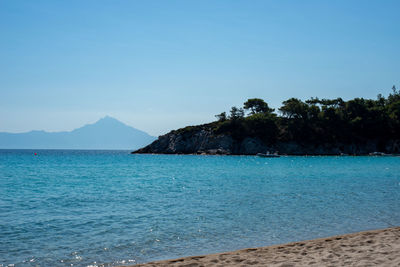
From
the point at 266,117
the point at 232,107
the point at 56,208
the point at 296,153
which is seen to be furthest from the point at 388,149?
the point at 56,208

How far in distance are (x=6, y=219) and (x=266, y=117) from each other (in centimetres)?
13700

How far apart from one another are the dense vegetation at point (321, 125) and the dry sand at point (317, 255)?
134m

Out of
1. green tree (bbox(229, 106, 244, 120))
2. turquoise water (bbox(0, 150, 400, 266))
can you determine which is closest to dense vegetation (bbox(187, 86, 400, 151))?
green tree (bbox(229, 106, 244, 120))

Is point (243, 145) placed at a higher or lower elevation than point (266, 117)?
lower

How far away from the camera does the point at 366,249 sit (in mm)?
11031

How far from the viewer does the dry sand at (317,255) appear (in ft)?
31.8

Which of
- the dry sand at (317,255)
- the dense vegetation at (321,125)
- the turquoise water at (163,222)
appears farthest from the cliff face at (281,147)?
the dry sand at (317,255)

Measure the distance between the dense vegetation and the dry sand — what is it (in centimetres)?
13376

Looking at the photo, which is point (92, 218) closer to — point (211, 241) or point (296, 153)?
point (211, 241)

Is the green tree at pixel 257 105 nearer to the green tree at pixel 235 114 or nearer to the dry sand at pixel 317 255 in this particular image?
the green tree at pixel 235 114

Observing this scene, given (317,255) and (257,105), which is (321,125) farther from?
(317,255)

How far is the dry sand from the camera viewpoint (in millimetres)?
9688

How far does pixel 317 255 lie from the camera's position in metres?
10.5

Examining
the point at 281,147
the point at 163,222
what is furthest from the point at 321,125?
the point at 163,222
